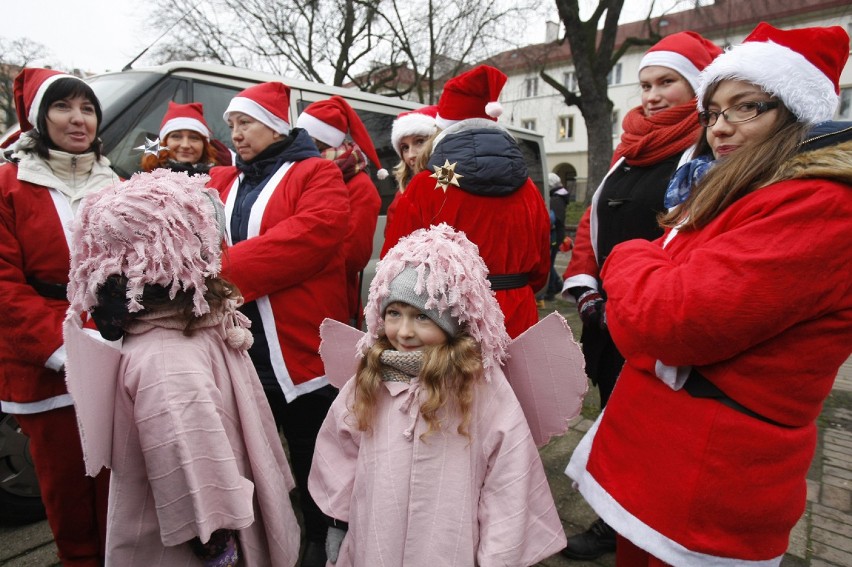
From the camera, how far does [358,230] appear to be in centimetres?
287

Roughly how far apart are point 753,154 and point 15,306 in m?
2.48

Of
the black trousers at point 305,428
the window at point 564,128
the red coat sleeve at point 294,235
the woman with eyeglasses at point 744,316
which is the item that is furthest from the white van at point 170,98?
the window at point 564,128

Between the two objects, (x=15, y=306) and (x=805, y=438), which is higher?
(x=15, y=306)

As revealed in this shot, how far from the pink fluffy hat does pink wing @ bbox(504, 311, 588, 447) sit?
3.39 feet

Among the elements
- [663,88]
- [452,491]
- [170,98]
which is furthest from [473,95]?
[170,98]

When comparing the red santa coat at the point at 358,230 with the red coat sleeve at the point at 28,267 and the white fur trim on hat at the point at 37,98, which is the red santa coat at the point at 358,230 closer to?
the red coat sleeve at the point at 28,267

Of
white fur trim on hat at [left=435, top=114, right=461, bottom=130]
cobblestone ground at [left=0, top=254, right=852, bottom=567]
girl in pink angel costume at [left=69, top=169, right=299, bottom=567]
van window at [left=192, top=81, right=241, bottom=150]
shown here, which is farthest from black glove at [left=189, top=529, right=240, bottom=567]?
van window at [left=192, top=81, right=241, bottom=150]

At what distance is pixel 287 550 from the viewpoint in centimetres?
179

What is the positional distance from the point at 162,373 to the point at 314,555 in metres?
1.34

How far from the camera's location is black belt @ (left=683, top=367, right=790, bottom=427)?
1.24 meters

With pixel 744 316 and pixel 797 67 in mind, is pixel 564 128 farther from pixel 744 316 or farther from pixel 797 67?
pixel 744 316

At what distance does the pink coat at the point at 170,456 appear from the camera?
4.85 ft

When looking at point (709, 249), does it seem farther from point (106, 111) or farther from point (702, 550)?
point (106, 111)

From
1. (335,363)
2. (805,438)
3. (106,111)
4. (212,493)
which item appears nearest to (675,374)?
(805,438)
